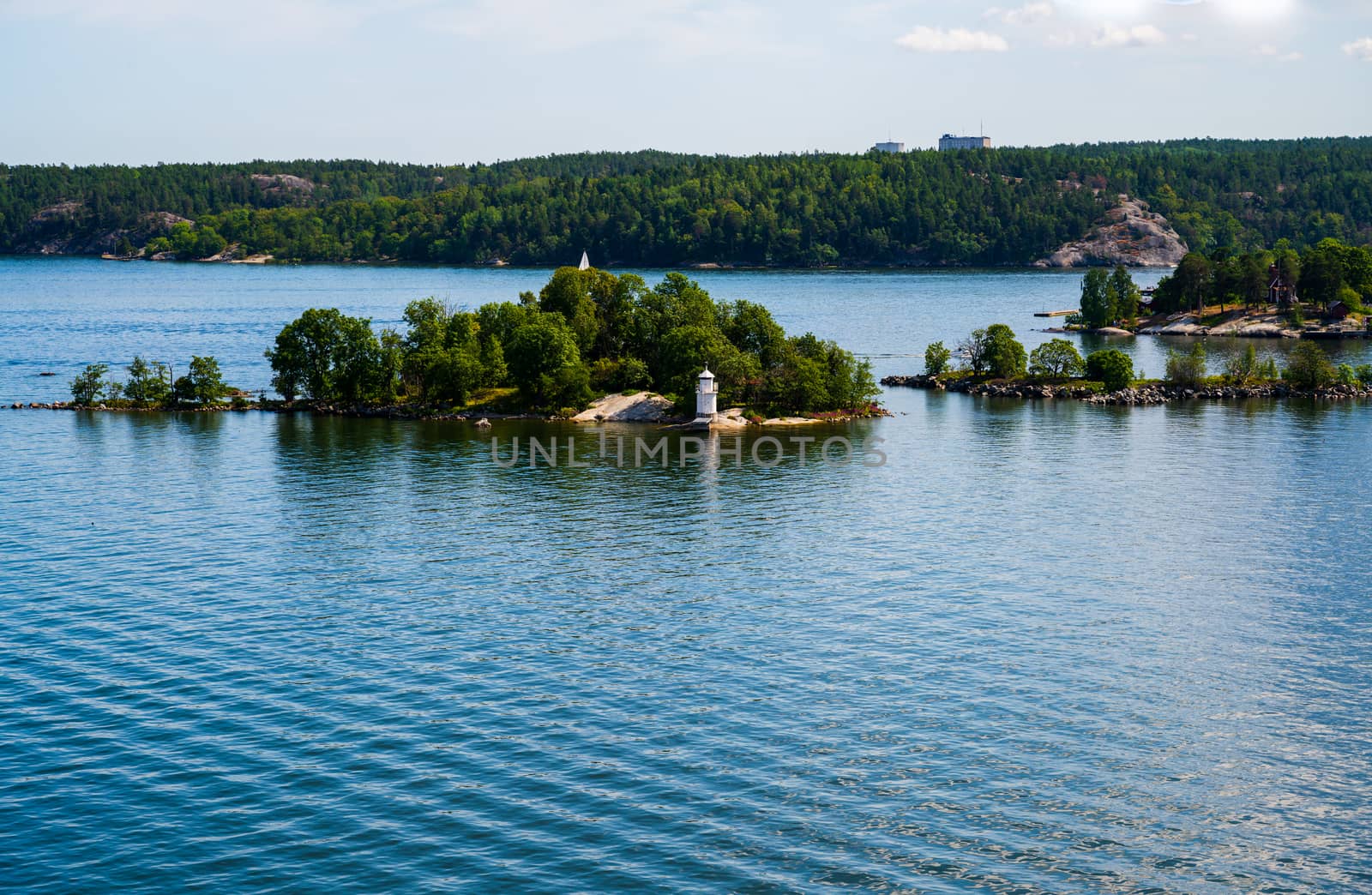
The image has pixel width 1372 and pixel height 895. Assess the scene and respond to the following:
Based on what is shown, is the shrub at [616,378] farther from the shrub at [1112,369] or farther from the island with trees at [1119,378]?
the shrub at [1112,369]

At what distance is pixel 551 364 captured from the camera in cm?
12406

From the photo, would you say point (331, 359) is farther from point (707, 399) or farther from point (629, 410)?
point (707, 399)

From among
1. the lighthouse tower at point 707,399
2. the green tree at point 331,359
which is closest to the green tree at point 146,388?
the green tree at point 331,359

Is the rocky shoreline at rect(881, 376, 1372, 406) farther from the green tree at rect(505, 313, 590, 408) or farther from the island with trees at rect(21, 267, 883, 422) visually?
the green tree at rect(505, 313, 590, 408)

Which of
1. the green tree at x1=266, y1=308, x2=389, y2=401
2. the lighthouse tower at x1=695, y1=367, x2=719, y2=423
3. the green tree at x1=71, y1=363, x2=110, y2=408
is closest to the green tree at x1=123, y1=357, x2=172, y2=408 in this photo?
the green tree at x1=71, y1=363, x2=110, y2=408

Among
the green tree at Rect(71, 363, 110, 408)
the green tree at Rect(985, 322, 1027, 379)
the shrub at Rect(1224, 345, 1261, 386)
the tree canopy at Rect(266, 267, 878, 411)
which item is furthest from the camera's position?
the shrub at Rect(1224, 345, 1261, 386)

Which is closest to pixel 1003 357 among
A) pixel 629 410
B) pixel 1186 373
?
pixel 1186 373

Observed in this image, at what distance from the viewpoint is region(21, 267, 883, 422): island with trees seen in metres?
122

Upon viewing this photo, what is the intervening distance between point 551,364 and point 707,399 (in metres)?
17.0

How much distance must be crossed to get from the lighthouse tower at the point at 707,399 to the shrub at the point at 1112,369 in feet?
161

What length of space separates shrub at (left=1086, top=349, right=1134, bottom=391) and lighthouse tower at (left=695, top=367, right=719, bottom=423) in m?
49.2

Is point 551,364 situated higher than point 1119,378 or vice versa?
point 551,364

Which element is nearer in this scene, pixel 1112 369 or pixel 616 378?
pixel 616 378

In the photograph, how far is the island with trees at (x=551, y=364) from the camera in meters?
122
